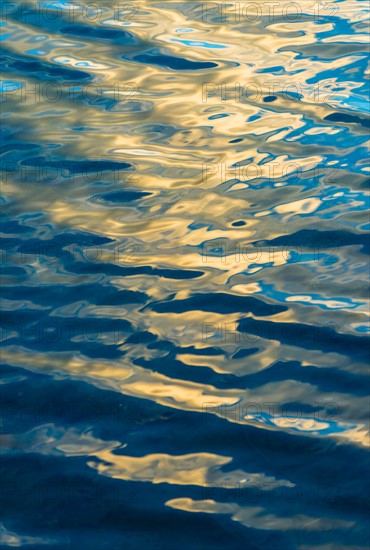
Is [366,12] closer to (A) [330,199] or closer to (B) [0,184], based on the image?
(A) [330,199]

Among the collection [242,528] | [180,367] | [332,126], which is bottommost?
[242,528]

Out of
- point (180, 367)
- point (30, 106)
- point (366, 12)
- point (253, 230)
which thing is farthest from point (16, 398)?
point (366, 12)

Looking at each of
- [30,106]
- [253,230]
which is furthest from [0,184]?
[253,230]

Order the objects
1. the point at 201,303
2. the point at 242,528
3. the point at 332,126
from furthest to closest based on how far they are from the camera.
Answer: the point at 332,126
the point at 201,303
the point at 242,528

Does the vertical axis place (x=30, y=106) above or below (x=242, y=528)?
above

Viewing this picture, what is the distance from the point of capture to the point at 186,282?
7.48ft

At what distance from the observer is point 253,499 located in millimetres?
1635

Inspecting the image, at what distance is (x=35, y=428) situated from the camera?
1821 millimetres

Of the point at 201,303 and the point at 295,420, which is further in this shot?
the point at 201,303

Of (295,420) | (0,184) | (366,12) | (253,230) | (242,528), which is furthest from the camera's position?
(366,12)

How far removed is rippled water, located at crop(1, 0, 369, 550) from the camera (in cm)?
165

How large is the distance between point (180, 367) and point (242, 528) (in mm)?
501

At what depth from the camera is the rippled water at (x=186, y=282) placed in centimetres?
165

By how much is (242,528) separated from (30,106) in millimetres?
2121
